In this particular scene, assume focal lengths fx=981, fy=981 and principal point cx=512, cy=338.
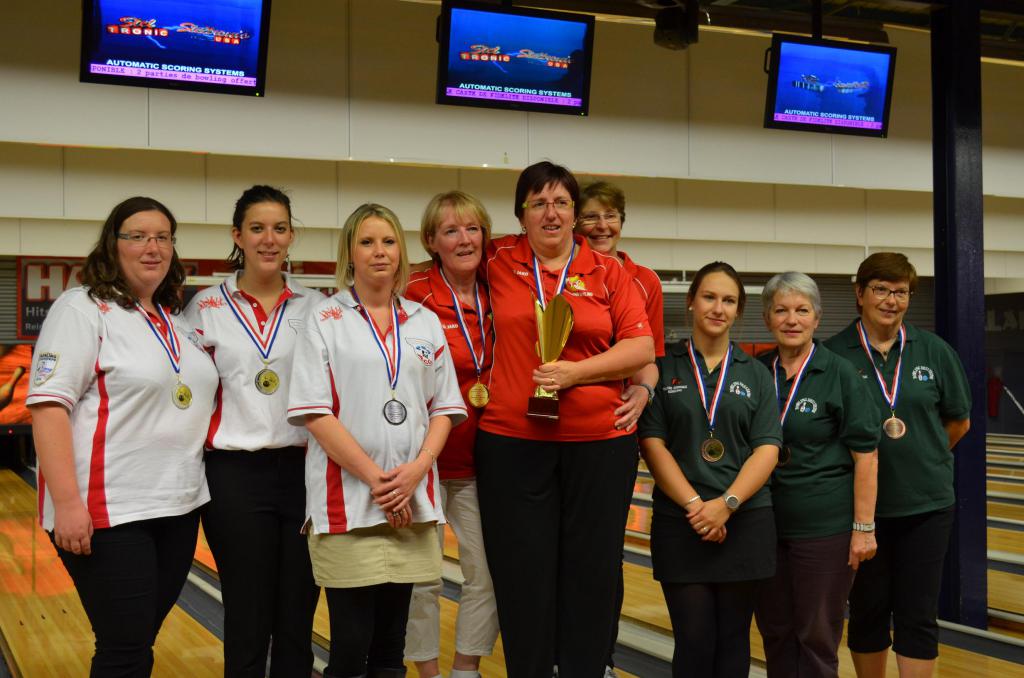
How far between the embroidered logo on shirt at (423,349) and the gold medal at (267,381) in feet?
1.16

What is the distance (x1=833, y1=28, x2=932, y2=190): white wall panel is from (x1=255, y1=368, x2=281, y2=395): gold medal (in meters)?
5.14

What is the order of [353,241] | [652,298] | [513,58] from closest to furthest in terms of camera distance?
[353,241] → [652,298] → [513,58]

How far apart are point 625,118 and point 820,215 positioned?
2650mm

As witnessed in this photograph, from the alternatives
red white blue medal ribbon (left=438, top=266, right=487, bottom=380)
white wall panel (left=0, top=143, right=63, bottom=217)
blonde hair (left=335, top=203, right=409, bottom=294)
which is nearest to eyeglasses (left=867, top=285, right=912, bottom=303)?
red white blue medal ribbon (left=438, top=266, right=487, bottom=380)

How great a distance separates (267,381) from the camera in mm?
2490

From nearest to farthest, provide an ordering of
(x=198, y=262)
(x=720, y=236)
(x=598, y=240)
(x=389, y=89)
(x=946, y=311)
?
(x=598, y=240) < (x=946, y=311) < (x=389, y=89) < (x=720, y=236) < (x=198, y=262)

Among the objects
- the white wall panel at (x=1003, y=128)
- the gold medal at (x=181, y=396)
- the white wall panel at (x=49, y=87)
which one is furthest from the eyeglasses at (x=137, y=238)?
the white wall panel at (x=1003, y=128)

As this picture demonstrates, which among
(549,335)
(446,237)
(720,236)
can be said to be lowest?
(549,335)

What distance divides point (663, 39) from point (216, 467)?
363 cm

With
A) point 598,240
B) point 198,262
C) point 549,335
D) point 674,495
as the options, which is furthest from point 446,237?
point 198,262

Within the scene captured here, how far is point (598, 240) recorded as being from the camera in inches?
126

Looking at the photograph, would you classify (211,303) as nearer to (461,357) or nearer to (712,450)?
(461,357)

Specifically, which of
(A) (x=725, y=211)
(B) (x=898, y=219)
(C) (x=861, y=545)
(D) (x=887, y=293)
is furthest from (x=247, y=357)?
(B) (x=898, y=219)

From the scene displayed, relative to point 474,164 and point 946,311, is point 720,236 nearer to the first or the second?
point 474,164
